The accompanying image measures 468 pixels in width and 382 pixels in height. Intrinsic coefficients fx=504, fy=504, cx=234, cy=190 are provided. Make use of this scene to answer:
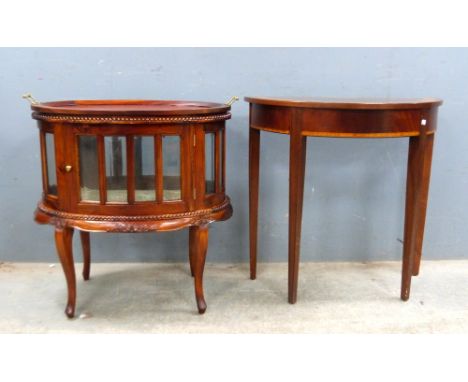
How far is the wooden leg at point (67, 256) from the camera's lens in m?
1.71

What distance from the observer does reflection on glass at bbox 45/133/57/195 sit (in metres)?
1.70

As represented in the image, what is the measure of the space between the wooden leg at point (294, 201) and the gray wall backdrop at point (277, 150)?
17.9 inches

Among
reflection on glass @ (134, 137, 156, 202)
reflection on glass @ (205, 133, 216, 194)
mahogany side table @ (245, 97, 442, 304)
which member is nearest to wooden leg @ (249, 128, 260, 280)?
mahogany side table @ (245, 97, 442, 304)

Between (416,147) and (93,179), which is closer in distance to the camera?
(93,179)

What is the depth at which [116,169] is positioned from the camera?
5.44ft

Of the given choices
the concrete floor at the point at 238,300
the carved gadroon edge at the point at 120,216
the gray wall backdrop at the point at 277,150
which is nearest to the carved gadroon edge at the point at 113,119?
the carved gadroon edge at the point at 120,216

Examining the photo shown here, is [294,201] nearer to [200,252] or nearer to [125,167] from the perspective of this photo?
[200,252]

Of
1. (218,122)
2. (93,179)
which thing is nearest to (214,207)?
(218,122)

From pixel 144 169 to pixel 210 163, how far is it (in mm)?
244

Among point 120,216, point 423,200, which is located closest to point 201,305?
point 120,216

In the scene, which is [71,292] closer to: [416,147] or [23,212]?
[23,212]

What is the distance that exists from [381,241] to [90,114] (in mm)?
1465

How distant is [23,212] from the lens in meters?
2.29

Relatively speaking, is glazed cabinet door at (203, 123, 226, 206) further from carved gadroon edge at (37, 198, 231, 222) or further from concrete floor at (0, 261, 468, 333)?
concrete floor at (0, 261, 468, 333)
